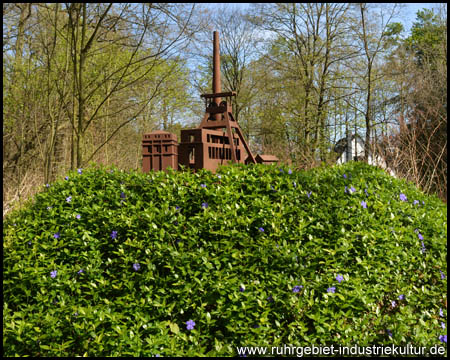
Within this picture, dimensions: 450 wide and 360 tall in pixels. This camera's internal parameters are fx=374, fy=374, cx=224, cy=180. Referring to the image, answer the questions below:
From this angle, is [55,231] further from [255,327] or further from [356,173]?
[356,173]

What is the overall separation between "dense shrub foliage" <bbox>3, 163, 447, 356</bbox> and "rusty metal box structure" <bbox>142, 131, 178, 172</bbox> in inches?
78.4

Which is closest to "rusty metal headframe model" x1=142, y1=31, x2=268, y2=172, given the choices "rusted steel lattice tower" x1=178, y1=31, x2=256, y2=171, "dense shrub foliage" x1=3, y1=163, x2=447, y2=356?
"rusted steel lattice tower" x1=178, y1=31, x2=256, y2=171

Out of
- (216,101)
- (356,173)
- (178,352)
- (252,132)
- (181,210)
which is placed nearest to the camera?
(178,352)

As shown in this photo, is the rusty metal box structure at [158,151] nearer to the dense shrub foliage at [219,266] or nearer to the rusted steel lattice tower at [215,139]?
the rusted steel lattice tower at [215,139]

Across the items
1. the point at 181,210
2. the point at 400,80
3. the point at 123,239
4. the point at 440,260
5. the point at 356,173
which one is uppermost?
the point at 400,80

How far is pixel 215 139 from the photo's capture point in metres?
5.96

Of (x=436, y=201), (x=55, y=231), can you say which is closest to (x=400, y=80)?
(x=436, y=201)

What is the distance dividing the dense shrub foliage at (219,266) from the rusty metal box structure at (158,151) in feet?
6.53

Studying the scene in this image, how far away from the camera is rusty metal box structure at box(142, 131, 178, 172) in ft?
18.1

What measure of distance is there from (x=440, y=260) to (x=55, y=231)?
10.9 ft

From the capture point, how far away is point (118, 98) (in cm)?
1188

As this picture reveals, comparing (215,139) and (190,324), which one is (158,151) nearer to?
(215,139)

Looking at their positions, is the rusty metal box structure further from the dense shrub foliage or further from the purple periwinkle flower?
the purple periwinkle flower

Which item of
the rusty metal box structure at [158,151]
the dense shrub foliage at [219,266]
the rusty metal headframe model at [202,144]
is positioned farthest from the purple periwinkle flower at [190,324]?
the rusty metal box structure at [158,151]
